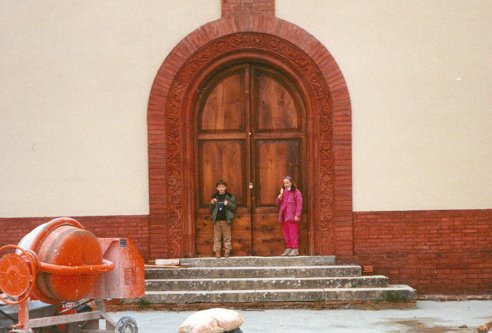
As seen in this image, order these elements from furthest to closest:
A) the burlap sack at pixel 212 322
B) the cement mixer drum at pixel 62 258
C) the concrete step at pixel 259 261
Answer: the concrete step at pixel 259 261 < the cement mixer drum at pixel 62 258 < the burlap sack at pixel 212 322

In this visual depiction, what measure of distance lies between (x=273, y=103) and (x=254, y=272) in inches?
120

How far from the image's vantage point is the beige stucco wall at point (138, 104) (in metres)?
15.4

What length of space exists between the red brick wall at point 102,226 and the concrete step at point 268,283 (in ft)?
3.85

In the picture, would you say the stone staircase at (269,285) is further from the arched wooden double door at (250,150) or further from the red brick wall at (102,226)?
the red brick wall at (102,226)

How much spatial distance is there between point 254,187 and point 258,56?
2.25 metres

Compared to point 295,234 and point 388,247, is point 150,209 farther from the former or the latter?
point 388,247

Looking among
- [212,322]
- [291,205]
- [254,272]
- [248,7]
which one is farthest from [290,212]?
[212,322]

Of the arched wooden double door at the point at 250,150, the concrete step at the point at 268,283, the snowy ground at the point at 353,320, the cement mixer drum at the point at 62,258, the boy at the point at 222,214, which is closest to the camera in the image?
the cement mixer drum at the point at 62,258

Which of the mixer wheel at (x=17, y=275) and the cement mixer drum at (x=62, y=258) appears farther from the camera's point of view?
the cement mixer drum at (x=62, y=258)

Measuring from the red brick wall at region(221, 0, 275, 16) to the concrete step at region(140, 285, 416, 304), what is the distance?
4.71 metres

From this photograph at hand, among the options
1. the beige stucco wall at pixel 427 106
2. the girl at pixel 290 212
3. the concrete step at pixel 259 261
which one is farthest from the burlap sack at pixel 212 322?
the beige stucco wall at pixel 427 106

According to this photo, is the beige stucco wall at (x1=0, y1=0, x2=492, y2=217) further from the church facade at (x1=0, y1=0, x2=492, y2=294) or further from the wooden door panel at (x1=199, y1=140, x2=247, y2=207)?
the wooden door panel at (x1=199, y1=140, x2=247, y2=207)

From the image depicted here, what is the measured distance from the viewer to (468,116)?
15398 millimetres

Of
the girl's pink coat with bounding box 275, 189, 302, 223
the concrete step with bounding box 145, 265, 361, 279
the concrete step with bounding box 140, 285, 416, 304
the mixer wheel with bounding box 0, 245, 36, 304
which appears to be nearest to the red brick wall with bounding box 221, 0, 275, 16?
the girl's pink coat with bounding box 275, 189, 302, 223
